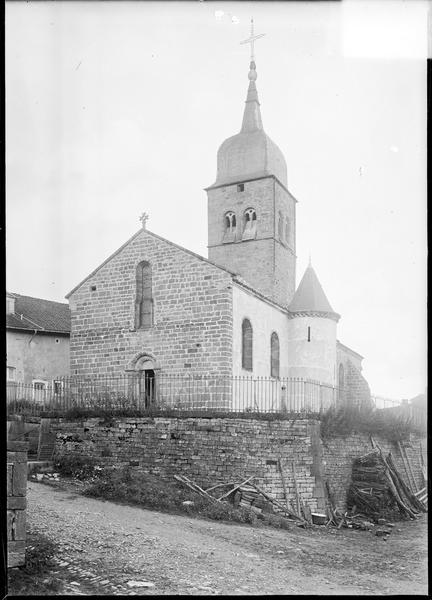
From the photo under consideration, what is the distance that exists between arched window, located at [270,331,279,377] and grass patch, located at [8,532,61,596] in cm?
1752

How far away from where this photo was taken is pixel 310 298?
96.2 ft

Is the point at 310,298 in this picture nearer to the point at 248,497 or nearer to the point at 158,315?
the point at 158,315

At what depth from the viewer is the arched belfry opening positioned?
22.8m

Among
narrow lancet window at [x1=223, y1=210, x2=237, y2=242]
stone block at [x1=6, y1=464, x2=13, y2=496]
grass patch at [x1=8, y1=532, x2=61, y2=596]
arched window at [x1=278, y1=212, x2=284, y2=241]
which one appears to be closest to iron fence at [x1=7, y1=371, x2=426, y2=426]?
grass patch at [x1=8, y1=532, x2=61, y2=596]

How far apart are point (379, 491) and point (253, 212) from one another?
66.6ft

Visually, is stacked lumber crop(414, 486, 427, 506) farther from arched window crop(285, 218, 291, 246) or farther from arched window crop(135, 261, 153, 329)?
arched window crop(285, 218, 291, 246)

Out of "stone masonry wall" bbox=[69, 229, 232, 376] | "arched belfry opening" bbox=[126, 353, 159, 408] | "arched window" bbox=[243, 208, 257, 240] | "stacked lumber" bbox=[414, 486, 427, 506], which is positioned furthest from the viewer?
"arched window" bbox=[243, 208, 257, 240]

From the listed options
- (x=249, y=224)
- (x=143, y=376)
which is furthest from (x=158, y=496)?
(x=249, y=224)

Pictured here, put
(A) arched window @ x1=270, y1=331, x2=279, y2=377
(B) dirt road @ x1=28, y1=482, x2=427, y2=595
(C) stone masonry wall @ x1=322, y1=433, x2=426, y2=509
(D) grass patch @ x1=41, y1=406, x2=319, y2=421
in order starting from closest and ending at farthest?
(B) dirt road @ x1=28, y1=482, x2=427, y2=595 → (D) grass patch @ x1=41, y1=406, x2=319, y2=421 → (C) stone masonry wall @ x1=322, y1=433, x2=426, y2=509 → (A) arched window @ x1=270, y1=331, x2=279, y2=377

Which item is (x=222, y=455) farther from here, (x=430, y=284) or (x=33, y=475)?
(x=430, y=284)

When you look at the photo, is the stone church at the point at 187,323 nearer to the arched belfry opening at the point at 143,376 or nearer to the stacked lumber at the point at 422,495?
the arched belfry opening at the point at 143,376

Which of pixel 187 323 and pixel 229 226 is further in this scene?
pixel 229 226

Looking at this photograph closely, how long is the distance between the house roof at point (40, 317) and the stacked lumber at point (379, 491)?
39.6ft

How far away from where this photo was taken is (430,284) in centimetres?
743
